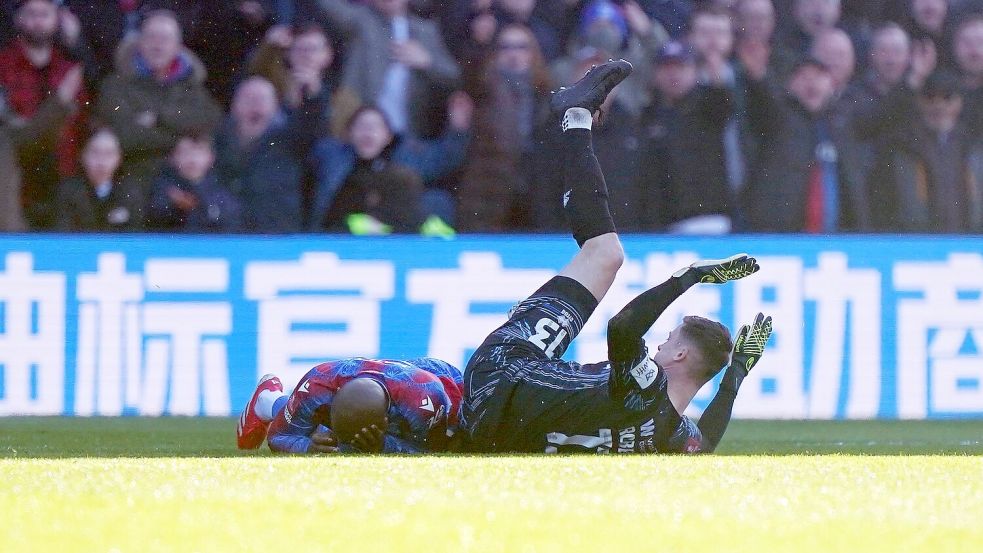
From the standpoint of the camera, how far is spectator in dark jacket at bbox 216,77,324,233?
30.2 ft

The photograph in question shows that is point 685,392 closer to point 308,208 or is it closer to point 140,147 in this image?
point 308,208

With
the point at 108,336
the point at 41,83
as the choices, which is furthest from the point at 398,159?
the point at 41,83

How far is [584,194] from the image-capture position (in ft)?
20.1

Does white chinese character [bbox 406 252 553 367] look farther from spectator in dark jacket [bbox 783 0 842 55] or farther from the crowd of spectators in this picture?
spectator in dark jacket [bbox 783 0 842 55]

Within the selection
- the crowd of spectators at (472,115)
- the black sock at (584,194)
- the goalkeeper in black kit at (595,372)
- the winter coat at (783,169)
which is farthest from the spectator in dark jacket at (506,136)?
the goalkeeper in black kit at (595,372)

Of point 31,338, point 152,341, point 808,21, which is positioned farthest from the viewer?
point 808,21

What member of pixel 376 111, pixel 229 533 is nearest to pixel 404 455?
pixel 229 533

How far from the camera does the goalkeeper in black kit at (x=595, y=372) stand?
17.7ft

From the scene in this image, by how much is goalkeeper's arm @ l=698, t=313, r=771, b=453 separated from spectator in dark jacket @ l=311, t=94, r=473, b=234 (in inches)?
128

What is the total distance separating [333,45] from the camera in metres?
9.56

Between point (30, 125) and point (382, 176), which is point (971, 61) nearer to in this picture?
point (382, 176)

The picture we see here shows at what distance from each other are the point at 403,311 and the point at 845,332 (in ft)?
9.01

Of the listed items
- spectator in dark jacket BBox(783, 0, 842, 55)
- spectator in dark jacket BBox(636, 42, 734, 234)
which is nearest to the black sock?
spectator in dark jacket BBox(636, 42, 734, 234)

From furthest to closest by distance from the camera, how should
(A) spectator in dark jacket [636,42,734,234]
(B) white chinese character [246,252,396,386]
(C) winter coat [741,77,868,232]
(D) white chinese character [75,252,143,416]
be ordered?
(C) winter coat [741,77,868,232] → (A) spectator in dark jacket [636,42,734,234] → (B) white chinese character [246,252,396,386] → (D) white chinese character [75,252,143,416]
